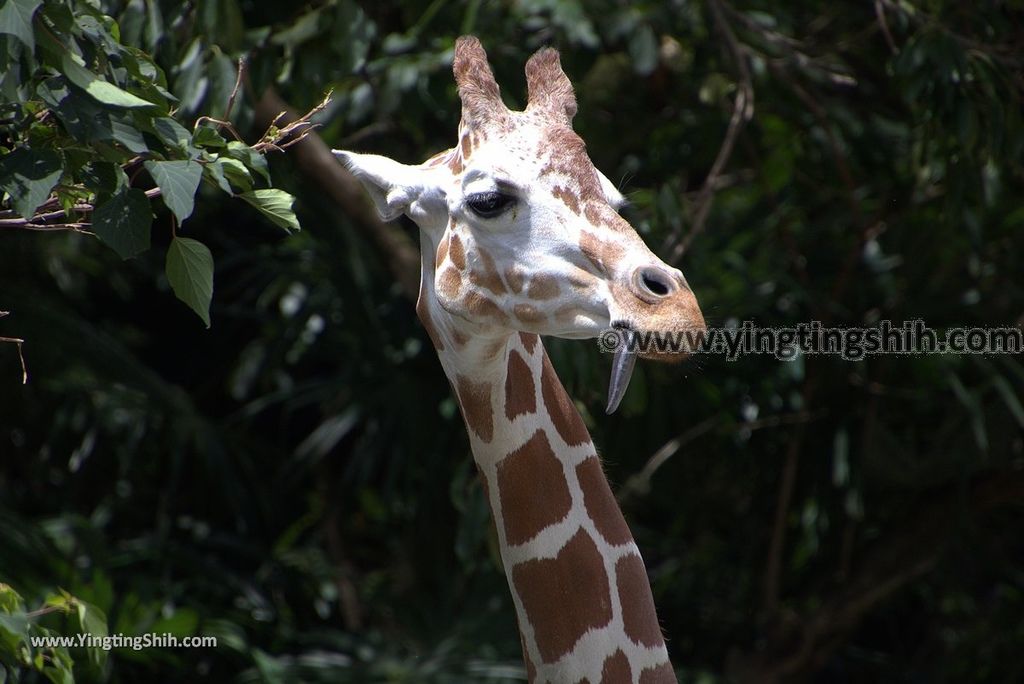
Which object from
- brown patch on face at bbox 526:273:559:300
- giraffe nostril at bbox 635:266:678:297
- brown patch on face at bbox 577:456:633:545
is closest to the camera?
giraffe nostril at bbox 635:266:678:297

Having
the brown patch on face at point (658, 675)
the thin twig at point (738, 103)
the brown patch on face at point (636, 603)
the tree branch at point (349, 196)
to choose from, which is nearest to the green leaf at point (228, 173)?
the brown patch on face at point (636, 603)

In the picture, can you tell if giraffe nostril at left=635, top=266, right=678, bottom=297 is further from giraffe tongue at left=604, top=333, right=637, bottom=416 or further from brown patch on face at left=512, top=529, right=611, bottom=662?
brown patch on face at left=512, top=529, right=611, bottom=662

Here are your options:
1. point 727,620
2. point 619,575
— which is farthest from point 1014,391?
point 619,575

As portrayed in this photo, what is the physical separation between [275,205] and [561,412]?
1.94 feet

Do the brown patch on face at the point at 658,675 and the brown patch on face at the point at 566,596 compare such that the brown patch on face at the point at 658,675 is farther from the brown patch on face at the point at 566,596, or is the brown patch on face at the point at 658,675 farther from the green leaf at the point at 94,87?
the green leaf at the point at 94,87

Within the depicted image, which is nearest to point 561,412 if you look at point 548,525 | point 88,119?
point 548,525

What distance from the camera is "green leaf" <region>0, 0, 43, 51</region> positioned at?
5.35 ft

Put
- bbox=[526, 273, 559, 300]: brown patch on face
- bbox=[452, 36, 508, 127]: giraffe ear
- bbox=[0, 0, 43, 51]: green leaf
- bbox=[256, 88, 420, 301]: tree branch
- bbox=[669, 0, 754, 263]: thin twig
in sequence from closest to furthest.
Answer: bbox=[0, 0, 43, 51]: green leaf < bbox=[526, 273, 559, 300]: brown patch on face < bbox=[452, 36, 508, 127]: giraffe ear < bbox=[669, 0, 754, 263]: thin twig < bbox=[256, 88, 420, 301]: tree branch

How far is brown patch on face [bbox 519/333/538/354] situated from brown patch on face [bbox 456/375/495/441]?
11 centimetres

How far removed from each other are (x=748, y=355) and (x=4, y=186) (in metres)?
2.88

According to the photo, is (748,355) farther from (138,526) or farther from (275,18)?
(138,526)

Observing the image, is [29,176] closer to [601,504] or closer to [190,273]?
[190,273]

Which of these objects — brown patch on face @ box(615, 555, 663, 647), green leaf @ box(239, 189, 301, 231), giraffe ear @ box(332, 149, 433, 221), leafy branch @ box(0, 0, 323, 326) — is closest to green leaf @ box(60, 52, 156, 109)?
leafy branch @ box(0, 0, 323, 326)

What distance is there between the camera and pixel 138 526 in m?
4.83
